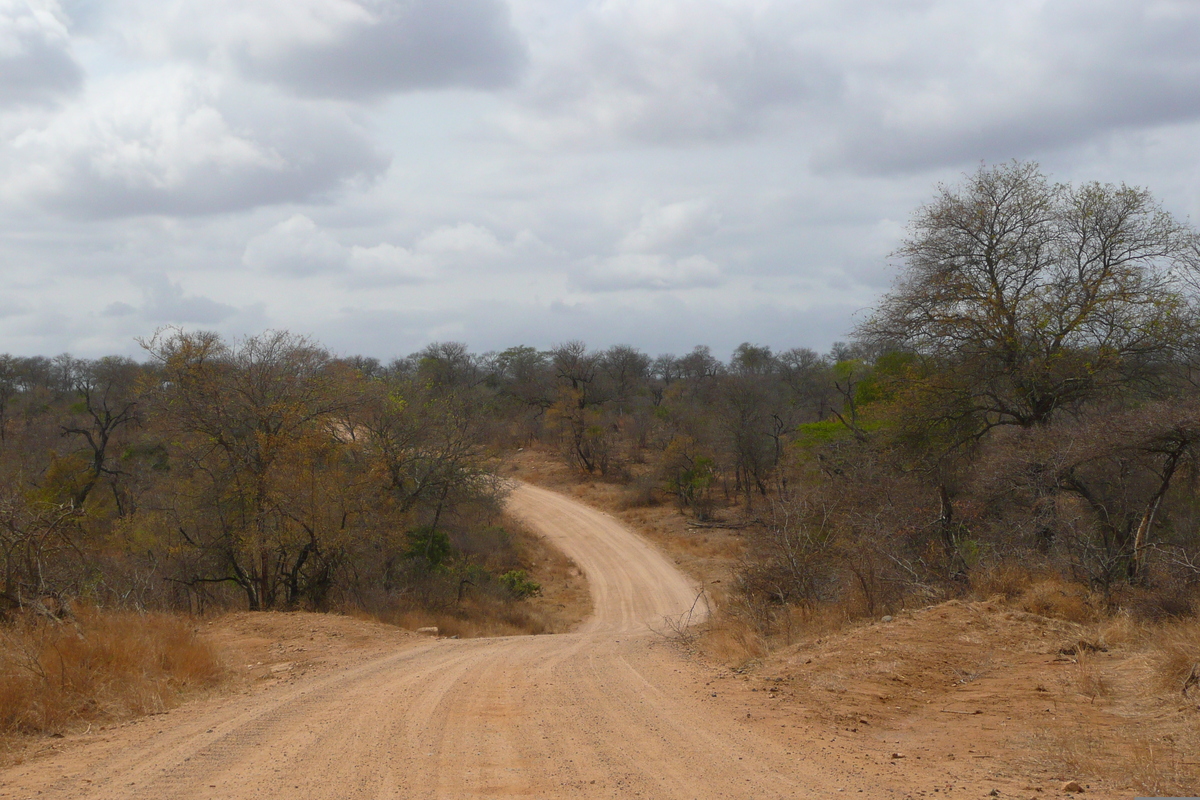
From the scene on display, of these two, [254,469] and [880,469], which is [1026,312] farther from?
[254,469]

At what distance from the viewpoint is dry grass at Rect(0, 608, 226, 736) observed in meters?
8.10

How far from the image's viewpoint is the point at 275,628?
1476cm

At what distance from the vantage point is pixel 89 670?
930 cm

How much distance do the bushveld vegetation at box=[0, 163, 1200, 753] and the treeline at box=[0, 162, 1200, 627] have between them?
0.06 meters

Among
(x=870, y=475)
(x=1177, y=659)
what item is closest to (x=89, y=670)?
(x=1177, y=659)

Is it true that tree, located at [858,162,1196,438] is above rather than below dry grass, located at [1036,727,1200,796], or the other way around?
above

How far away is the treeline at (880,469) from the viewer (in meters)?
12.5

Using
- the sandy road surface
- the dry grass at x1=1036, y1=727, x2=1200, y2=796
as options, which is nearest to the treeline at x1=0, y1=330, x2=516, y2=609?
the sandy road surface

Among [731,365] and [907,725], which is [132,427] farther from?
[731,365]

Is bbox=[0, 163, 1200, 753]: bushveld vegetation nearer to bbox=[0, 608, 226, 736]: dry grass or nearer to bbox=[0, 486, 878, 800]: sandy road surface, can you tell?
bbox=[0, 608, 226, 736]: dry grass

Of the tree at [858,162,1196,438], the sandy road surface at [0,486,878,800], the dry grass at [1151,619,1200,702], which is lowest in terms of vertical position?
the sandy road surface at [0,486,878,800]

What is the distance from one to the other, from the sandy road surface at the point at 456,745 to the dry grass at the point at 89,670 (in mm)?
639

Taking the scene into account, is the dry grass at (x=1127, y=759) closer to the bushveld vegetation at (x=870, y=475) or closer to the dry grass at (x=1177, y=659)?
the dry grass at (x=1177, y=659)

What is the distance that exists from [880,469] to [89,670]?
17.3 metres
